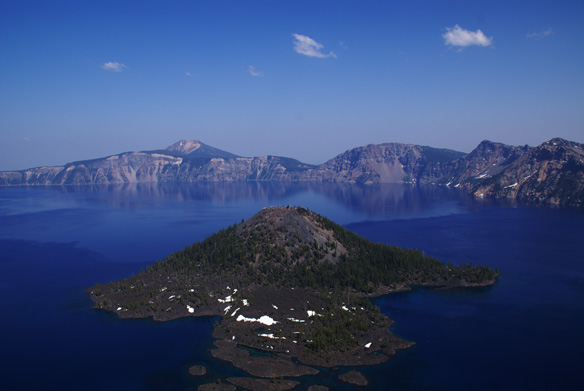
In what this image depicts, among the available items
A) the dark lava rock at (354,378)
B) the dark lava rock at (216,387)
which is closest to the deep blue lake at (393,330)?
→ the dark lava rock at (354,378)

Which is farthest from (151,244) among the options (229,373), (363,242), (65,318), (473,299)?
(473,299)

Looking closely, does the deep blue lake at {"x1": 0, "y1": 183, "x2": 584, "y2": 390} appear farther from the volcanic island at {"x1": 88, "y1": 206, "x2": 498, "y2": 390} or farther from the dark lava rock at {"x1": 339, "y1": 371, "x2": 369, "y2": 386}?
the volcanic island at {"x1": 88, "y1": 206, "x2": 498, "y2": 390}

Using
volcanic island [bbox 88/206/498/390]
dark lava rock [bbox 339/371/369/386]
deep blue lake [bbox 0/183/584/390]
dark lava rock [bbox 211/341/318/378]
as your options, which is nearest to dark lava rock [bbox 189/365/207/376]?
volcanic island [bbox 88/206/498/390]

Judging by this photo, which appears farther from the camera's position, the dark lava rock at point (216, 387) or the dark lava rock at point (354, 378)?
the dark lava rock at point (354, 378)

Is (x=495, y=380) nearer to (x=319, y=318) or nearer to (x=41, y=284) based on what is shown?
(x=319, y=318)

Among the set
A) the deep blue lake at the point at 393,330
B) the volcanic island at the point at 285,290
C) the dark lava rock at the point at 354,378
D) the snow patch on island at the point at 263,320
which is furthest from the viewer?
the snow patch on island at the point at 263,320

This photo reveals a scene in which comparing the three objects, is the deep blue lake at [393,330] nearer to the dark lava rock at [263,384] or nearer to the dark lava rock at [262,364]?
the dark lava rock at [263,384]

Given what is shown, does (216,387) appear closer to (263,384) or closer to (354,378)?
(263,384)
